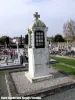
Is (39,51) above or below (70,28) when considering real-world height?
below

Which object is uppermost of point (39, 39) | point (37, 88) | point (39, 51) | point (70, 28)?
point (70, 28)

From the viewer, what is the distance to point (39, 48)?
992cm

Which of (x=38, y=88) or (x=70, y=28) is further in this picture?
(x=70, y=28)

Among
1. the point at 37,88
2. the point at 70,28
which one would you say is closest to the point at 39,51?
the point at 37,88

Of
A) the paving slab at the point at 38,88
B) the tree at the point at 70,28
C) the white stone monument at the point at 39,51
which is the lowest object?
the paving slab at the point at 38,88

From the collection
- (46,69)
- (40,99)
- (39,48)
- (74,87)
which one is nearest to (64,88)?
(74,87)

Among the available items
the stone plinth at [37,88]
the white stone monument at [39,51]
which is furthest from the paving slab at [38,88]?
the white stone monument at [39,51]

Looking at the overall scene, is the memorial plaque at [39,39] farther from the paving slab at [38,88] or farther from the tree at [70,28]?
the tree at [70,28]

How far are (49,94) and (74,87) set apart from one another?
1.81 metres

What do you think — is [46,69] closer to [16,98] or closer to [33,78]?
[33,78]

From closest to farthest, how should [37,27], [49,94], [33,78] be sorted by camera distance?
[49,94]
[33,78]
[37,27]

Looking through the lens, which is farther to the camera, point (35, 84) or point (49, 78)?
point (49, 78)

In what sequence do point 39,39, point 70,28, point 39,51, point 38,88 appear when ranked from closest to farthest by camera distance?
point 38,88 → point 39,51 → point 39,39 → point 70,28

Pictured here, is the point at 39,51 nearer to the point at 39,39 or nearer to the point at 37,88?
the point at 39,39
